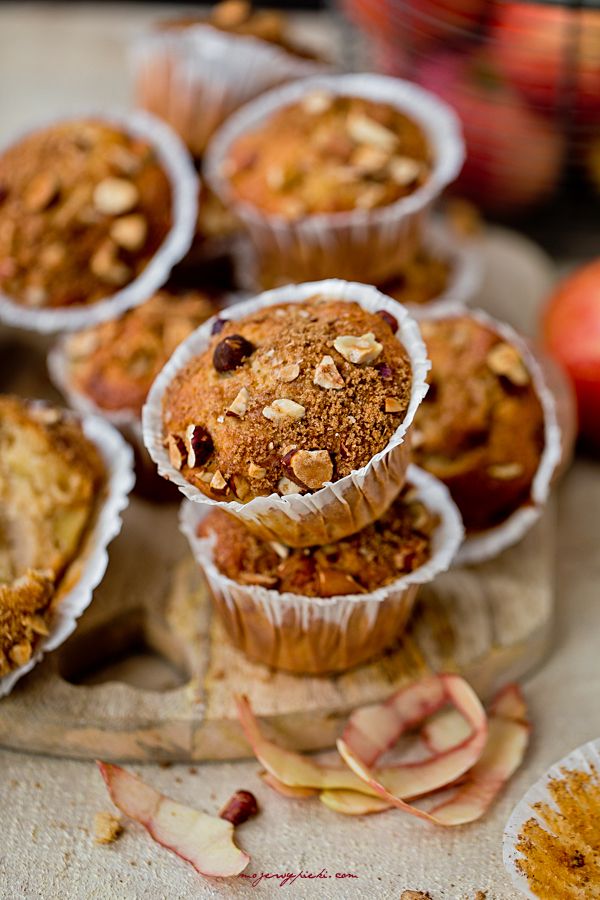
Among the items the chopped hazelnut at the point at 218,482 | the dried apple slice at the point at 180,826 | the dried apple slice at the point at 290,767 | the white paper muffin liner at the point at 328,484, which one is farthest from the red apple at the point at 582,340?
the dried apple slice at the point at 180,826

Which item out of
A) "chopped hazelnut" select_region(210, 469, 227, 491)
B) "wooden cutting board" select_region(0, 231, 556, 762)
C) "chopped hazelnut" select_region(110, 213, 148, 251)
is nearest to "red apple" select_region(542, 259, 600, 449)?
"wooden cutting board" select_region(0, 231, 556, 762)

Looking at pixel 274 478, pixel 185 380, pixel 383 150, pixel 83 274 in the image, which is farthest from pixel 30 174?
pixel 274 478

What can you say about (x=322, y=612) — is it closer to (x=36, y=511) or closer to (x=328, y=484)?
(x=328, y=484)

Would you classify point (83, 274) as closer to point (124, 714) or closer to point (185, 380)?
point (185, 380)

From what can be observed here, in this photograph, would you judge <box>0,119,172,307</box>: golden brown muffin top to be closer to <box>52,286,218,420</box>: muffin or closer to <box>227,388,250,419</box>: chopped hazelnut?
<box>52,286,218,420</box>: muffin

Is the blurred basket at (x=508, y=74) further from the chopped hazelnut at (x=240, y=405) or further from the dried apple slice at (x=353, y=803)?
the dried apple slice at (x=353, y=803)

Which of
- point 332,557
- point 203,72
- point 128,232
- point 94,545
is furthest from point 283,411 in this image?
point 203,72
